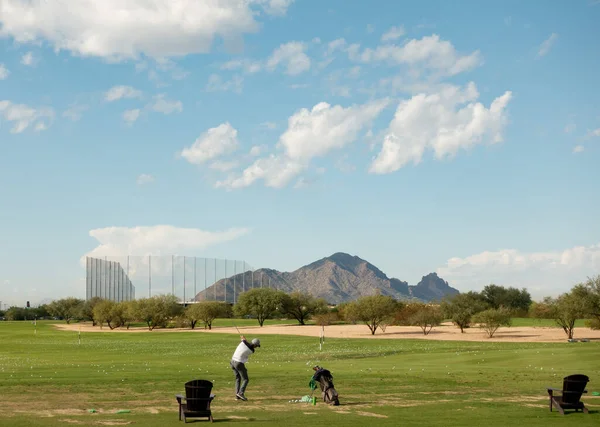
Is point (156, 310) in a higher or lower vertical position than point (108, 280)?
lower

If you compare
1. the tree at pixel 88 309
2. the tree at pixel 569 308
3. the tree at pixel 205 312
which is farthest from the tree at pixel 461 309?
the tree at pixel 88 309

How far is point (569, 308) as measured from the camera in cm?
6781

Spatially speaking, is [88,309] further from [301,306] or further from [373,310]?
[373,310]

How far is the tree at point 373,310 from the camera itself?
3447 inches

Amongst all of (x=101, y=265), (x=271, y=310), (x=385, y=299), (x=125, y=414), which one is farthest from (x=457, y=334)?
(x=101, y=265)

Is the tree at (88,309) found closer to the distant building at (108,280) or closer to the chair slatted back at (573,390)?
the distant building at (108,280)

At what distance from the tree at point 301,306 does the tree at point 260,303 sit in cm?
230

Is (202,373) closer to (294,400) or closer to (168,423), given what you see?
(294,400)

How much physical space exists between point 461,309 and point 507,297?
50.0 metres

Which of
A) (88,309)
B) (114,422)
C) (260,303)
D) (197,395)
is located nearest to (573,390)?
(197,395)

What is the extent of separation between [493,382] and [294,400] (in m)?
10.0

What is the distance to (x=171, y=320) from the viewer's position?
128 metres

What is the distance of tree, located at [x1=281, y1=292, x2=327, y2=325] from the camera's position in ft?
410

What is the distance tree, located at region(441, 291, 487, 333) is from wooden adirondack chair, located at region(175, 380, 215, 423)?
7235 cm
